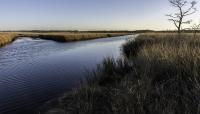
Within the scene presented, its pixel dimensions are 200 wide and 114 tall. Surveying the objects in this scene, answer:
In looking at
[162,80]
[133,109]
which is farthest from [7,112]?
[162,80]

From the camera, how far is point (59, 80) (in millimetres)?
9414

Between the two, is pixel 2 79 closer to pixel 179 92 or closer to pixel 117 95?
pixel 117 95

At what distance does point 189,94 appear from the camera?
408 cm

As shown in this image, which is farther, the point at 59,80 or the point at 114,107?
the point at 59,80

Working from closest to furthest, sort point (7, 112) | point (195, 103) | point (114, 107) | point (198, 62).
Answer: point (195, 103)
point (114, 107)
point (198, 62)
point (7, 112)

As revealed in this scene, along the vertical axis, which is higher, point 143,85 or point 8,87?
point 143,85

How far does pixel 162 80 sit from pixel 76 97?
2.30 m

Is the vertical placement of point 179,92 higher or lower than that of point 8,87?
higher

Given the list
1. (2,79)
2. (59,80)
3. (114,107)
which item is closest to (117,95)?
(114,107)

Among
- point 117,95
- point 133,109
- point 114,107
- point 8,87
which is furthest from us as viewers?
point 8,87

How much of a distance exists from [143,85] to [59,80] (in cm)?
531

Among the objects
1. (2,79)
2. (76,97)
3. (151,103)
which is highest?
(151,103)

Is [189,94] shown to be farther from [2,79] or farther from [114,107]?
[2,79]

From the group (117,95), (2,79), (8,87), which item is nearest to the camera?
(117,95)
